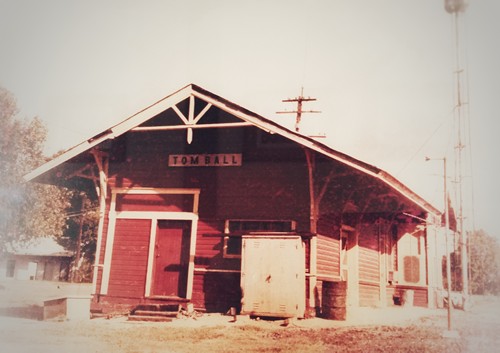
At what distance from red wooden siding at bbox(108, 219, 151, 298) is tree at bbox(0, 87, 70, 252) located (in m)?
3.07

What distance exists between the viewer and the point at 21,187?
49.8 feet

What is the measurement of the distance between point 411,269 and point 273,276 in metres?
11.1

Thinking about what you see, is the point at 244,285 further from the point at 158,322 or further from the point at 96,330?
the point at 96,330

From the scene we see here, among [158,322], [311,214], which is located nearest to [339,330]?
[311,214]

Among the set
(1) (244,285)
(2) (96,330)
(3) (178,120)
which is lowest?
(2) (96,330)

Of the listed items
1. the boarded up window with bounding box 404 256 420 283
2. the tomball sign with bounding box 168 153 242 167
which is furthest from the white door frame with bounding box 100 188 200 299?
the boarded up window with bounding box 404 256 420 283

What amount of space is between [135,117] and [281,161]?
392 centimetres

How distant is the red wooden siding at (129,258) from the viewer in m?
11.5

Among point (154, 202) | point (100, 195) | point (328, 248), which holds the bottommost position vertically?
point (328, 248)

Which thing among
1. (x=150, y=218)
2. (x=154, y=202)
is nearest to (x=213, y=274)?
(x=150, y=218)

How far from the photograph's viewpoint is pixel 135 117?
1088 centimetres

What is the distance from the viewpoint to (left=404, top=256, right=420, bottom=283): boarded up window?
60.2 feet

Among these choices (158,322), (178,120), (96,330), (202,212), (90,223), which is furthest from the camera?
(90,223)

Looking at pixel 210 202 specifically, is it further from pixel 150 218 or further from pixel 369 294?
pixel 369 294
